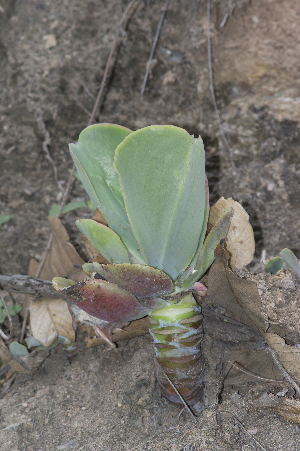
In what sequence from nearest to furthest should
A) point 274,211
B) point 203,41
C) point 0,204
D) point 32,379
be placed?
point 32,379 < point 274,211 < point 0,204 < point 203,41

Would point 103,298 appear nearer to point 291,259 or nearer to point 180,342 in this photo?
point 180,342

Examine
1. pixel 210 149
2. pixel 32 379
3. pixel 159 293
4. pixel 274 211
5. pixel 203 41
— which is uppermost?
pixel 203 41

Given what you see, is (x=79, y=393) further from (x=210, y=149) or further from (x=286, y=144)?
(x=286, y=144)

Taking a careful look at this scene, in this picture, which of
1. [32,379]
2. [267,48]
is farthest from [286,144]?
[32,379]

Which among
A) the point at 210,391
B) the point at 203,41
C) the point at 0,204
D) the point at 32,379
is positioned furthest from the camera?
the point at 203,41

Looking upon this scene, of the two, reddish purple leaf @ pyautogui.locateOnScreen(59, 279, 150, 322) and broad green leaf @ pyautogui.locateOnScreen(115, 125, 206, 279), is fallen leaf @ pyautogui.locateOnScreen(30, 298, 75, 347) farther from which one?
broad green leaf @ pyautogui.locateOnScreen(115, 125, 206, 279)

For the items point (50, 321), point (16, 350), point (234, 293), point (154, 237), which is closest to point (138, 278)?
point (154, 237)
